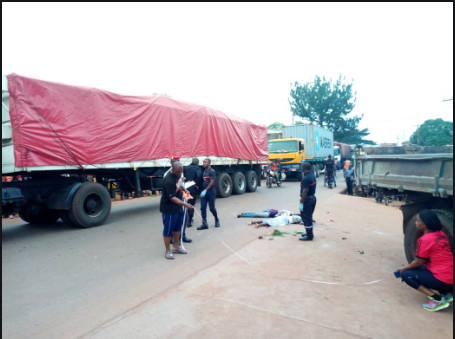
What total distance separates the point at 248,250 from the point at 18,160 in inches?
192

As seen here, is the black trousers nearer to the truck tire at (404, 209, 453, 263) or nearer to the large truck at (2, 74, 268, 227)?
the truck tire at (404, 209, 453, 263)

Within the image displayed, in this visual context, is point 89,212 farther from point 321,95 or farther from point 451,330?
point 321,95

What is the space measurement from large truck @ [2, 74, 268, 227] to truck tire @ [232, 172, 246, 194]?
9.98ft

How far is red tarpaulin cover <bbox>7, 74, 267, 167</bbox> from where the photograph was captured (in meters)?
6.38

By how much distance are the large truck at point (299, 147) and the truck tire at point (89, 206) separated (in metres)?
12.8

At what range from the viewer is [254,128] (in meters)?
15.5

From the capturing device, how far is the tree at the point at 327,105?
42.0m

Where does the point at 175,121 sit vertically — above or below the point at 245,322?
above

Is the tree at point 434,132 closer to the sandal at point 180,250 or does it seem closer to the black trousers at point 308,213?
the black trousers at point 308,213

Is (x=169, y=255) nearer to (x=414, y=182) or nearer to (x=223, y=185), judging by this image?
(x=414, y=182)

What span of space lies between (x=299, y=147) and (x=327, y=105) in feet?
82.6

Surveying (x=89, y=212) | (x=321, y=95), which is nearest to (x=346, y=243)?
(x=89, y=212)

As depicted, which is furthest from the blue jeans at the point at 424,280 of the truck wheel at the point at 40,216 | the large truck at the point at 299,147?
the large truck at the point at 299,147

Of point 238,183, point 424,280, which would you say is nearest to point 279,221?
point 424,280
